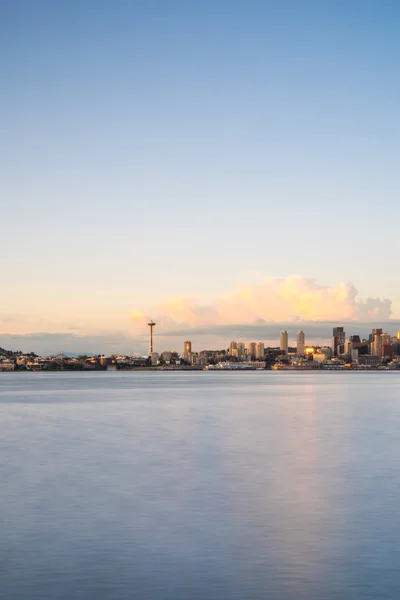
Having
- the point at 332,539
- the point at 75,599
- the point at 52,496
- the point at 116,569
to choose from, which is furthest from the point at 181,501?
the point at 75,599

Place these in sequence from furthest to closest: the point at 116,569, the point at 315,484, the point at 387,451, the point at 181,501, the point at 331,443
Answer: the point at 331,443 → the point at 387,451 → the point at 315,484 → the point at 181,501 → the point at 116,569

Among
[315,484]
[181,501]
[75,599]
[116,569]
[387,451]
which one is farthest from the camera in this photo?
[387,451]

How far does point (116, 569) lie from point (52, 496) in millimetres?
11830

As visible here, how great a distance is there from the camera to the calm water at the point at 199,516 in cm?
1920

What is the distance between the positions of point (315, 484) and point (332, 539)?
35.7 ft

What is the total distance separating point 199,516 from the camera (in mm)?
27562

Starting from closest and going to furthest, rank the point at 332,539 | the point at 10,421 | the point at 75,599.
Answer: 1. the point at 75,599
2. the point at 332,539
3. the point at 10,421

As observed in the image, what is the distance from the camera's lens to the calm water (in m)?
19.2

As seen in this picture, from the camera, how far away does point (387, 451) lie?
47.5 meters

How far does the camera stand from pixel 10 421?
2805 inches

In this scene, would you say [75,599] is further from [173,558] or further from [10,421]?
[10,421]

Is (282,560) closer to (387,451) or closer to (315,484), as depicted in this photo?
(315,484)

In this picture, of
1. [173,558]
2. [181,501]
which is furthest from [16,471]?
[173,558]

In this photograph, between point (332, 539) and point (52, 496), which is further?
point (52, 496)
